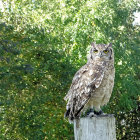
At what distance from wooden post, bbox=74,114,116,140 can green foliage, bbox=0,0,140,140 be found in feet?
19.8

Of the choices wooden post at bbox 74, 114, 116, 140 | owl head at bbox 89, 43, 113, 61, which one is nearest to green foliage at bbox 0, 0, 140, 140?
owl head at bbox 89, 43, 113, 61

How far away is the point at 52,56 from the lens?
9.15 metres

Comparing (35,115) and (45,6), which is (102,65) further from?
(45,6)

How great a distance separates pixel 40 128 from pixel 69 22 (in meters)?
3.30

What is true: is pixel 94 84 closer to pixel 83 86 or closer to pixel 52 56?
pixel 83 86

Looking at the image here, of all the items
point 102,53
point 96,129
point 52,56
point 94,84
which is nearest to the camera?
point 96,129

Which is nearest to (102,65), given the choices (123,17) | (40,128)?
(40,128)

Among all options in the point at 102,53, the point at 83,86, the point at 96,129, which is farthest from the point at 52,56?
the point at 96,129

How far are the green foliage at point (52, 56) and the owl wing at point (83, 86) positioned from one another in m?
5.06

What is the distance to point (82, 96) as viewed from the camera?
303cm

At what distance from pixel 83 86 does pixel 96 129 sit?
3.26ft

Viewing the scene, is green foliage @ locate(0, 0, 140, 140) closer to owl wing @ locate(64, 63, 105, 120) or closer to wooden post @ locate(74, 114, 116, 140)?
owl wing @ locate(64, 63, 105, 120)

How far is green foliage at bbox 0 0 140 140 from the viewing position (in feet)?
28.9

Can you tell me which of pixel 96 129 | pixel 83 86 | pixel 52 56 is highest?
pixel 52 56
